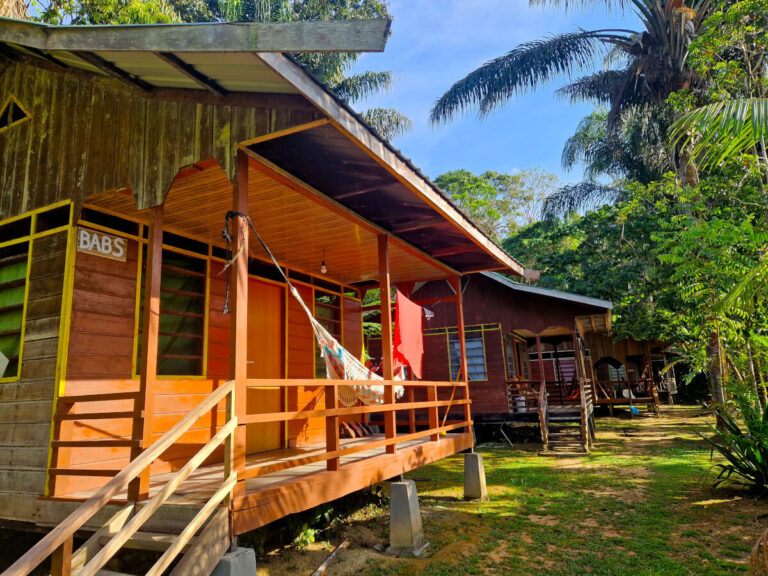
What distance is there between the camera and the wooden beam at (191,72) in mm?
3253

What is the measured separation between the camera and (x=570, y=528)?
556cm

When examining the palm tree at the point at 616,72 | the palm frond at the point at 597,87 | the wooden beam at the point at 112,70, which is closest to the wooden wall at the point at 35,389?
the wooden beam at the point at 112,70

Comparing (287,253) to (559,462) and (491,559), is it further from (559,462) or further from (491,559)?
(559,462)

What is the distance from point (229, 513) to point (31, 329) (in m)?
2.54

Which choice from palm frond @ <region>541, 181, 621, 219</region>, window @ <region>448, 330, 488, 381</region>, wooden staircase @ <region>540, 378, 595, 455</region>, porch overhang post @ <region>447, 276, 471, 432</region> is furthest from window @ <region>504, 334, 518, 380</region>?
palm frond @ <region>541, 181, 621, 219</region>

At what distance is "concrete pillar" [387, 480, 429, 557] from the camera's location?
16.0 ft

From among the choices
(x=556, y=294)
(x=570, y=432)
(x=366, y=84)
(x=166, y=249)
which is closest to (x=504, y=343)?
(x=556, y=294)

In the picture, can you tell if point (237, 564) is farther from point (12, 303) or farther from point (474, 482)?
point (474, 482)

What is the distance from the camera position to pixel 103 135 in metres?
4.19

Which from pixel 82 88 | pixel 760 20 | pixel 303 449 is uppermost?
pixel 760 20

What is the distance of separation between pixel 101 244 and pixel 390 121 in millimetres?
18290

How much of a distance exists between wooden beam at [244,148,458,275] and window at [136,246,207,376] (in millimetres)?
1741

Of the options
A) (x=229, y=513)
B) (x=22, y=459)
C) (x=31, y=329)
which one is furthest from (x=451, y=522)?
(x=31, y=329)

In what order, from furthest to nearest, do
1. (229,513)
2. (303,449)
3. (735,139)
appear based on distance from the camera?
(303,449), (735,139), (229,513)
